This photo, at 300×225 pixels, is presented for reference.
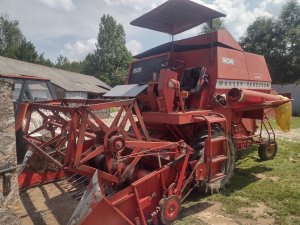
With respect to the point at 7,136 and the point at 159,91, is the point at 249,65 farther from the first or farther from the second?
the point at 7,136

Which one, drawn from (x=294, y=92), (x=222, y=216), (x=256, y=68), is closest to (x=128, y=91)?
(x=222, y=216)

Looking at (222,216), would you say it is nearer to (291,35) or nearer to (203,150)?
(203,150)

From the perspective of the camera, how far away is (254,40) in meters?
23.9

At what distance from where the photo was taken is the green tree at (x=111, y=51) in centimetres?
4347

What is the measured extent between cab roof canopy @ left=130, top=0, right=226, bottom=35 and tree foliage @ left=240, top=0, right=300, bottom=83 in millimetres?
18940

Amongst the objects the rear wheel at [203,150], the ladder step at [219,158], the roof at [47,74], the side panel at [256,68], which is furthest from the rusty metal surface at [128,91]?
the roof at [47,74]

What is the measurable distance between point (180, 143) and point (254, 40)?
22402 millimetres

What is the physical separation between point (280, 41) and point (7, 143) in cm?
2411

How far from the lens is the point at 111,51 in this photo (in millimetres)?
44062

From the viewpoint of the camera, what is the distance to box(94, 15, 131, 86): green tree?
43469 millimetres

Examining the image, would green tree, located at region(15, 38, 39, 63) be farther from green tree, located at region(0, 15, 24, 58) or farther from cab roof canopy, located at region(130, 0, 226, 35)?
cab roof canopy, located at region(130, 0, 226, 35)

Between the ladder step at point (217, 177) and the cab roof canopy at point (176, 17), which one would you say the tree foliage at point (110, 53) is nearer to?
the cab roof canopy at point (176, 17)

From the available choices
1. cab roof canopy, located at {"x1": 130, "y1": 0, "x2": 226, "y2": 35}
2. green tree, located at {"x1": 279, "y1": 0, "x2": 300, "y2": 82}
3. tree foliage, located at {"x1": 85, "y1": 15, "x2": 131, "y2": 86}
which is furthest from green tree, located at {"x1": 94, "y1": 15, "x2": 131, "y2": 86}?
cab roof canopy, located at {"x1": 130, "y1": 0, "x2": 226, "y2": 35}

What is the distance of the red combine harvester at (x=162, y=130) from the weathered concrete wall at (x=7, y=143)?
1.95 ft
